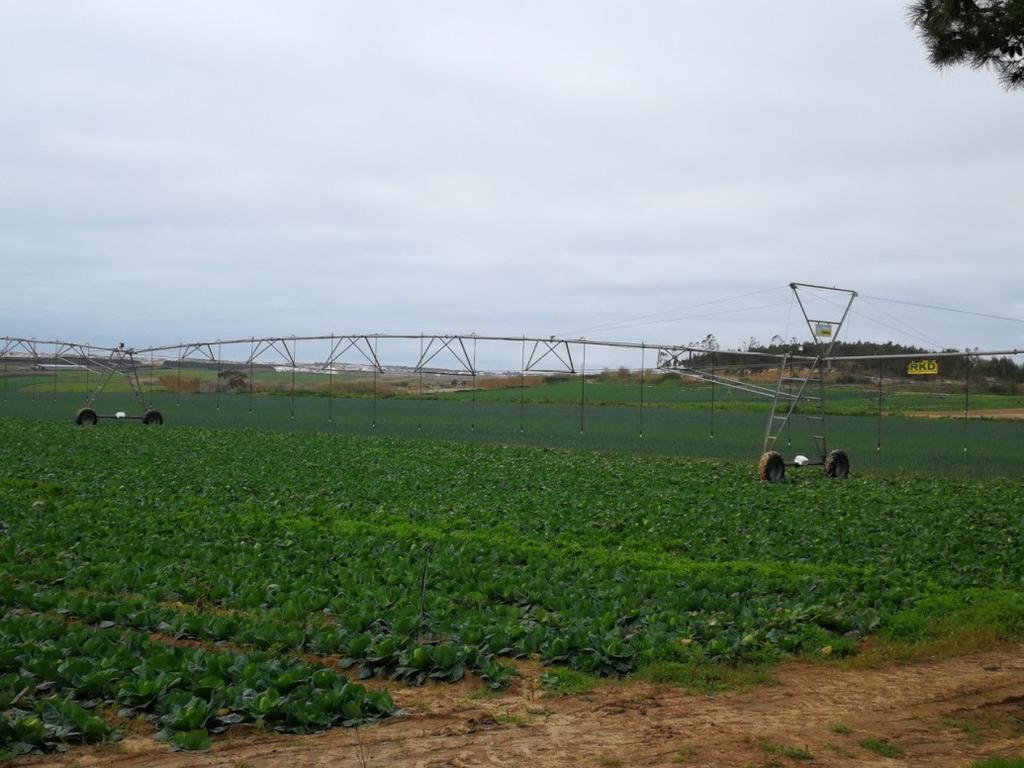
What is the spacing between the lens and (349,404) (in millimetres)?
60938

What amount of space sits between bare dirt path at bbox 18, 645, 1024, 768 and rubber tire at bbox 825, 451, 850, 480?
55.2ft

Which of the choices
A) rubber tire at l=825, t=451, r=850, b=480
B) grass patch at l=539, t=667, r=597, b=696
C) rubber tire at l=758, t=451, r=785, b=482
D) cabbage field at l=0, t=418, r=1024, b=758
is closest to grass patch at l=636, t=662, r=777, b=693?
cabbage field at l=0, t=418, r=1024, b=758

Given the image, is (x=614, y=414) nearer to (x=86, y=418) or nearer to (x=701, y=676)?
(x=86, y=418)

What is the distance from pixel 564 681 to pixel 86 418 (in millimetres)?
39404

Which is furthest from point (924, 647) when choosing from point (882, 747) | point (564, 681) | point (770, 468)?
point (770, 468)

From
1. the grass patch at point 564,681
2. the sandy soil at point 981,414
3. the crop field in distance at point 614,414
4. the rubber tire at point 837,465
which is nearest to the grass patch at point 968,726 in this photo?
the grass patch at point 564,681

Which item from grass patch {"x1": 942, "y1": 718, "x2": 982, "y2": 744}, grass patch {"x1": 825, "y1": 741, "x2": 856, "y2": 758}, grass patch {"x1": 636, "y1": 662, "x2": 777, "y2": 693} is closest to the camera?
grass patch {"x1": 825, "y1": 741, "x2": 856, "y2": 758}

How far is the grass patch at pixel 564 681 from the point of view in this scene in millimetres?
8234

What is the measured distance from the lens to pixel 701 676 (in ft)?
28.7

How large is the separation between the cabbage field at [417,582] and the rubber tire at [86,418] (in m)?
20.4

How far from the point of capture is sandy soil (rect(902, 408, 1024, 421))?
37656 mm

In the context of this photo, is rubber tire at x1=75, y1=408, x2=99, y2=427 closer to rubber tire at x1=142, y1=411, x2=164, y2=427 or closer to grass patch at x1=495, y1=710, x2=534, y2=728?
rubber tire at x1=142, y1=411, x2=164, y2=427

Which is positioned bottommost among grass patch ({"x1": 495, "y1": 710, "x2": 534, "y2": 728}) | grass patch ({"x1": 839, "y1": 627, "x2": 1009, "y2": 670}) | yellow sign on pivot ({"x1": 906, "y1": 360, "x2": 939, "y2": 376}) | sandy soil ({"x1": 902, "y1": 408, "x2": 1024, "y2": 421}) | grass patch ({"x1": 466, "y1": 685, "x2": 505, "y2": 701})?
grass patch ({"x1": 839, "y1": 627, "x2": 1009, "y2": 670})

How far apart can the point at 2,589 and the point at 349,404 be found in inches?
1996
